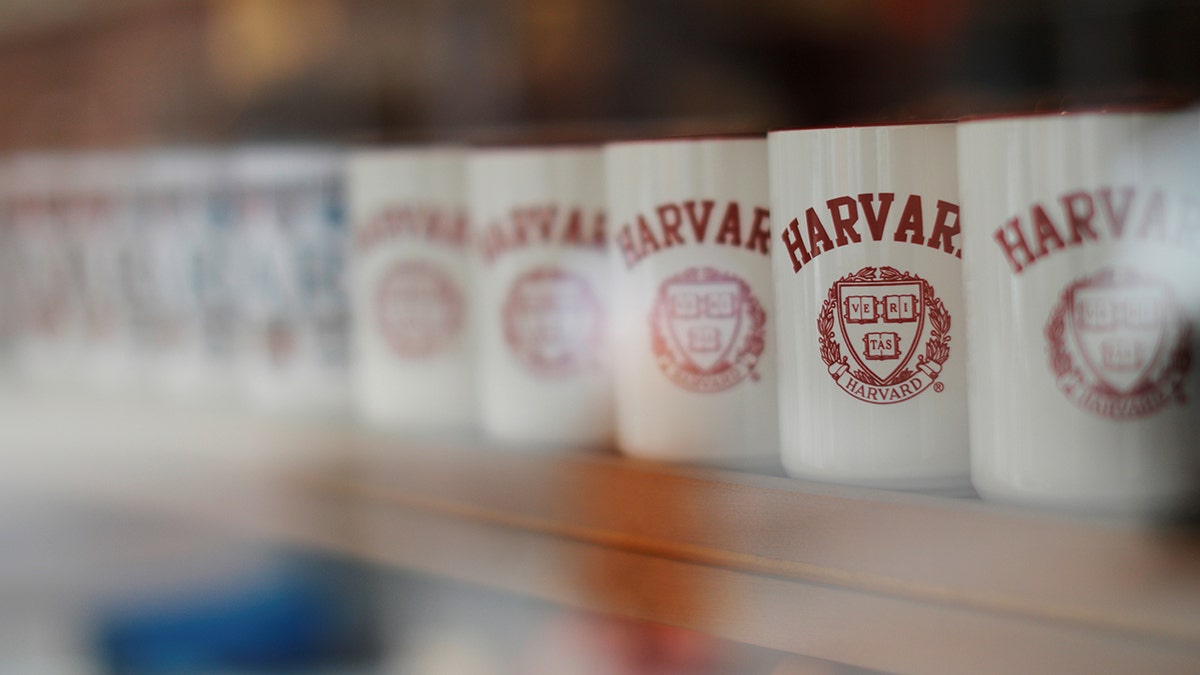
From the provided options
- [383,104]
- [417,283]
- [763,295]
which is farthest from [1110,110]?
[383,104]

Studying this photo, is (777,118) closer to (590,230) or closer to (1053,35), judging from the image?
(1053,35)

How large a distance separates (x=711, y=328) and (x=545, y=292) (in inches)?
4.6

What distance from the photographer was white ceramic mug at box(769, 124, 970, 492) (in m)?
0.48

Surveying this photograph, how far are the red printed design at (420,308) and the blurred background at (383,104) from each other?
91 mm

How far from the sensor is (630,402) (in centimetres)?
59

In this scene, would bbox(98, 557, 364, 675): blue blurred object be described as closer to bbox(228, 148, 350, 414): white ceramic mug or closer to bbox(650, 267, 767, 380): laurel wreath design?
bbox(228, 148, 350, 414): white ceramic mug

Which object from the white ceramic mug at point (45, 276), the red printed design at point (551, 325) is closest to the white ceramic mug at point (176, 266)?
the white ceramic mug at point (45, 276)

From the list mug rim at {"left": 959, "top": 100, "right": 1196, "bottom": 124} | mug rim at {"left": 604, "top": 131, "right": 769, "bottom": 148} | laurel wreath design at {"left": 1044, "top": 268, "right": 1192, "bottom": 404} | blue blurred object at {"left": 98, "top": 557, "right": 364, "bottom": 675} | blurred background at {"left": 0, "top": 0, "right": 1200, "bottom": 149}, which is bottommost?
blue blurred object at {"left": 98, "top": 557, "right": 364, "bottom": 675}

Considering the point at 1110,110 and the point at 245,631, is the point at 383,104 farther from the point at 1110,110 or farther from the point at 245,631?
the point at 1110,110

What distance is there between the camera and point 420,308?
2.31 feet

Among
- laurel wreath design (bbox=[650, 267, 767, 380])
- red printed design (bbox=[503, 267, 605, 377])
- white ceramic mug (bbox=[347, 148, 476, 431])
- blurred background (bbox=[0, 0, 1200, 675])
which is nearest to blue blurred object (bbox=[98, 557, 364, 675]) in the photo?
blurred background (bbox=[0, 0, 1200, 675])

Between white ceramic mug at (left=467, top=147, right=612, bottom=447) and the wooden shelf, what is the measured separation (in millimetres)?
33

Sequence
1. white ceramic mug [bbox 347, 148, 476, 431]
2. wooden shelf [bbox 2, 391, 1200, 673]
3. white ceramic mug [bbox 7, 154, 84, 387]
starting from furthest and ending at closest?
white ceramic mug [bbox 7, 154, 84, 387]
white ceramic mug [bbox 347, 148, 476, 431]
wooden shelf [bbox 2, 391, 1200, 673]

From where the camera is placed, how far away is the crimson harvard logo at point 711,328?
1.79 ft
